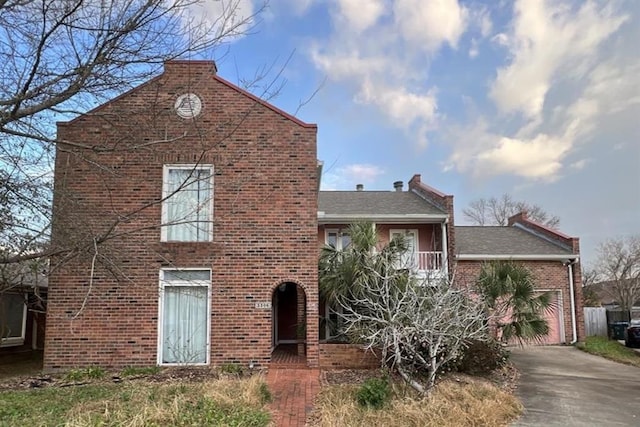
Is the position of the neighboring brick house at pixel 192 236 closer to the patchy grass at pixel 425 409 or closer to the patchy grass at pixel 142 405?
the patchy grass at pixel 142 405

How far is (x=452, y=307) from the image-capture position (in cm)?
870

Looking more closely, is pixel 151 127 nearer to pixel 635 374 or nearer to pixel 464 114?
pixel 464 114

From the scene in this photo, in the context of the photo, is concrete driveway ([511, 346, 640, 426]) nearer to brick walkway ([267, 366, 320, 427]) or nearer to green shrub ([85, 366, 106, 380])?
brick walkway ([267, 366, 320, 427])

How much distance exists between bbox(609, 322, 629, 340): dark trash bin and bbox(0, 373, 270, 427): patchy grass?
20008 millimetres

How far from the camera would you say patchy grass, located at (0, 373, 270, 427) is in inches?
256

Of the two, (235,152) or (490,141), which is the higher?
(490,141)

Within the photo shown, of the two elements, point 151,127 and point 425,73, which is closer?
point 151,127

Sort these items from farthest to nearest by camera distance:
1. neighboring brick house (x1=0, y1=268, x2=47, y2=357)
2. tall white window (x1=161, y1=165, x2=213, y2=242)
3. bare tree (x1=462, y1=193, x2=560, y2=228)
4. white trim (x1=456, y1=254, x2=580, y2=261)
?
bare tree (x1=462, y1=193, x2=560, y2=228) → white trim (x1=456, y1=254, x2=580, y2=261) → neighboring brick house (x1=0, y1=268, x2=47, y2=357) → tall white window (x1=161, y1=165, x2=213, y2=242)

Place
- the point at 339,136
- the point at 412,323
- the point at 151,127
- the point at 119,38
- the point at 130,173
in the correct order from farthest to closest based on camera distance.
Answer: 1. the point at 130,173
2. the point at 339,136
3. the point at 151,127
4. the point at 412,323
5. the point at 119,38

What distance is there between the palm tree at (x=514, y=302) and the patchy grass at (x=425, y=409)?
10.7 feet

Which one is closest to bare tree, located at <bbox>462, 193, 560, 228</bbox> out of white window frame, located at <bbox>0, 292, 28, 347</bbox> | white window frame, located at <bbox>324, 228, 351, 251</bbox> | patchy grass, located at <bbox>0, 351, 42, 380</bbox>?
white window frame, located at <bbox>324, 228, 351, 251</bbox>

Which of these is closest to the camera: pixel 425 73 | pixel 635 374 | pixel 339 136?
pixel 339 136

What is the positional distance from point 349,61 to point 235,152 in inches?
136

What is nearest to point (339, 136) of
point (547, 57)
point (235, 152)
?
point (235, 152)
